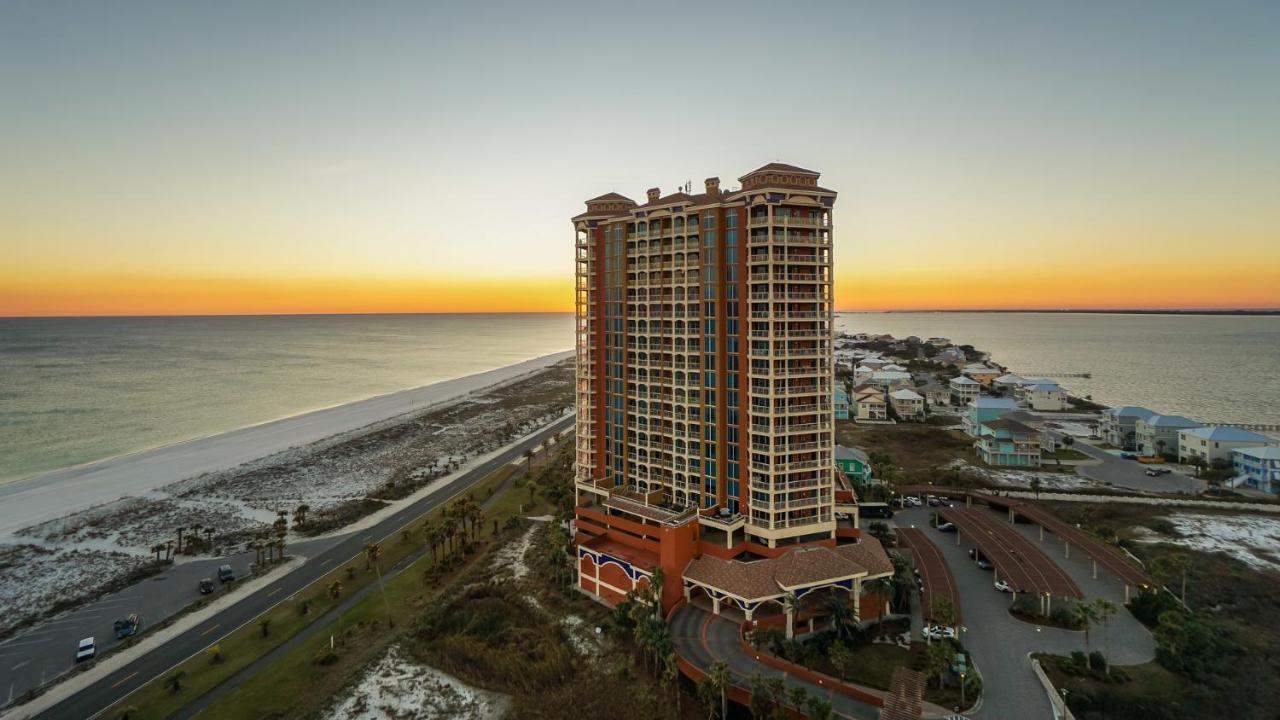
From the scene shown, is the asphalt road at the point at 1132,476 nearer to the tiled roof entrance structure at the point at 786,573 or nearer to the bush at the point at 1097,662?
the bush at the point at 1097,662

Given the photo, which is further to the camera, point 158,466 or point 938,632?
point 158,466

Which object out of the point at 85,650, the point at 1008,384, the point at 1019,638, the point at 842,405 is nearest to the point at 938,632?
the point at 1019,638

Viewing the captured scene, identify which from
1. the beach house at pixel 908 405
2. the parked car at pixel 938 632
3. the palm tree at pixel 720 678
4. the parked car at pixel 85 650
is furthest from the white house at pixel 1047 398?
the parked car at pixel 85 650

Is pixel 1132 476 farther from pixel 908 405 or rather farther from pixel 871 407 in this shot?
pixel 871 407

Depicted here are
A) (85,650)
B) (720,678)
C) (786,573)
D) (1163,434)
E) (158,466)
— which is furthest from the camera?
(158,466)

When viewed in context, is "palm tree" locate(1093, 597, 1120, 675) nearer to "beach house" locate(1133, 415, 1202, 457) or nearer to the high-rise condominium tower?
the high-rise condominium tower

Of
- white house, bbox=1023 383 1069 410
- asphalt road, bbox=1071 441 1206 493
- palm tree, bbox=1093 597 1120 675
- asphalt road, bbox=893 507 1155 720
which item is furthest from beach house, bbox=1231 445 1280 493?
palm tree, bbox=1093 597 1120 675

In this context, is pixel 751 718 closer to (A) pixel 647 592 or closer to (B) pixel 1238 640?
(A) pixel 647 592

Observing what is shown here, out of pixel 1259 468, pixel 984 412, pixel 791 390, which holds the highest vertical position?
pixel 791 390
